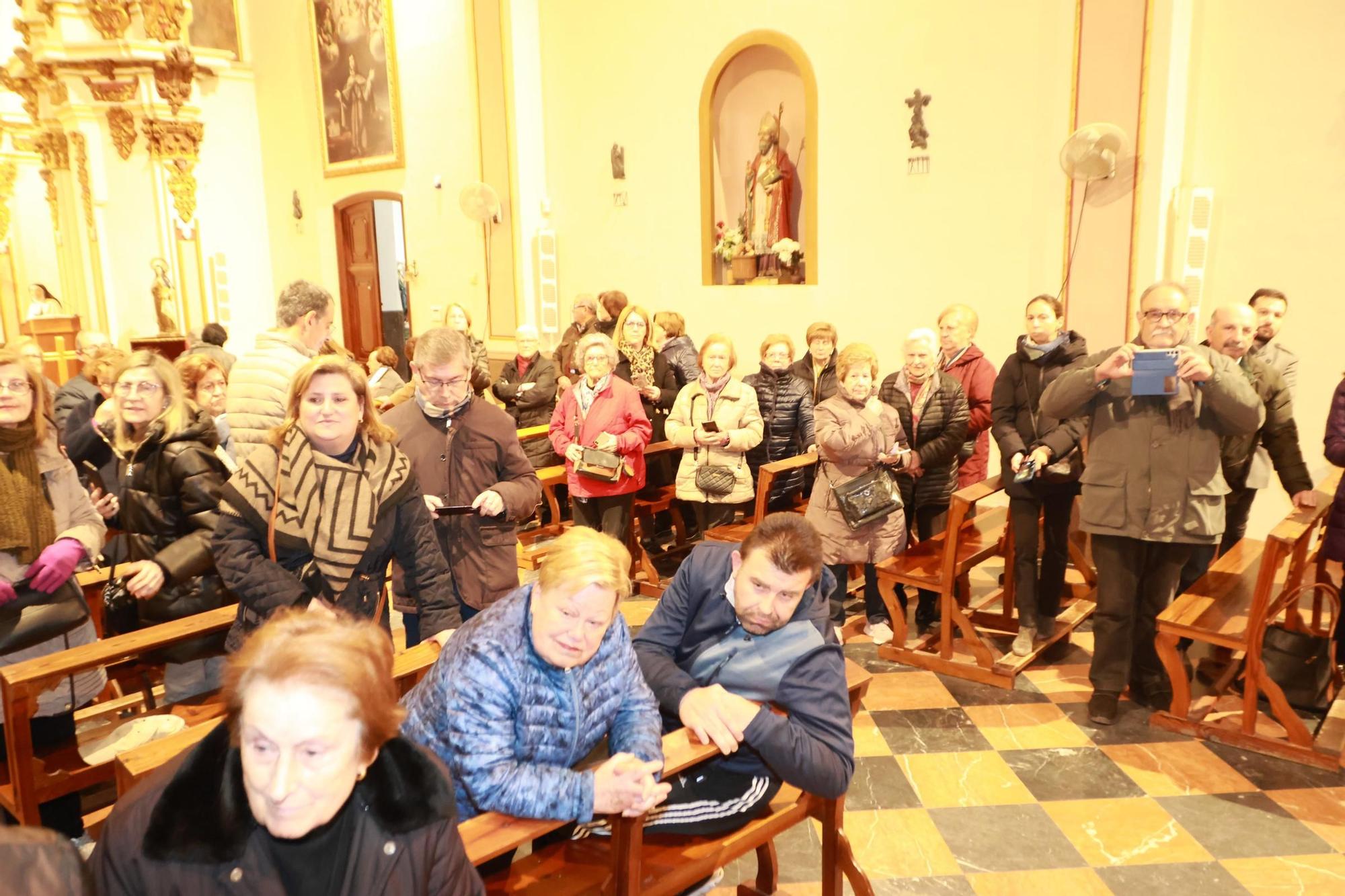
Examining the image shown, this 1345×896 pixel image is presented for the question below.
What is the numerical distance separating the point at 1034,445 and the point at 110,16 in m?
13.3

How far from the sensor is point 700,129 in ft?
27.2

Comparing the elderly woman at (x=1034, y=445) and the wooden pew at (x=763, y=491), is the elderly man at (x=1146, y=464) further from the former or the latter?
the wooden pew at (x=763, y=491)

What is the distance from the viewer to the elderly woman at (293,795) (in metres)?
1.51

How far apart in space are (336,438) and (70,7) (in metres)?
13.1

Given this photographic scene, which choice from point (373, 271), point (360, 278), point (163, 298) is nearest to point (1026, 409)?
point (373, 271)

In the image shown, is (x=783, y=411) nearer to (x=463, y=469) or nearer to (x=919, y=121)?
(x=919, y=121)

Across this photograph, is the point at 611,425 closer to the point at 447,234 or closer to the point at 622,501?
the point at 622,501

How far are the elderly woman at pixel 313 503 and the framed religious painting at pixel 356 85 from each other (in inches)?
373

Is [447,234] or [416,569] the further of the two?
[447,234]

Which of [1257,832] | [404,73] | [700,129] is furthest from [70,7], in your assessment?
[1257,832]

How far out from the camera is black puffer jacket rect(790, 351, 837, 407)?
6.05 meters

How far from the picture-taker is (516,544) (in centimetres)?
397

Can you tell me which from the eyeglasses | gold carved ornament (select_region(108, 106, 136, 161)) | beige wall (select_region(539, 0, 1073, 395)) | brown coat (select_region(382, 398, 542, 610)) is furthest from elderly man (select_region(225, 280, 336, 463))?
gold carved ornament (select_region(108, 106, 136, 161))

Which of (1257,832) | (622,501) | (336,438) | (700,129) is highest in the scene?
(700,129)
